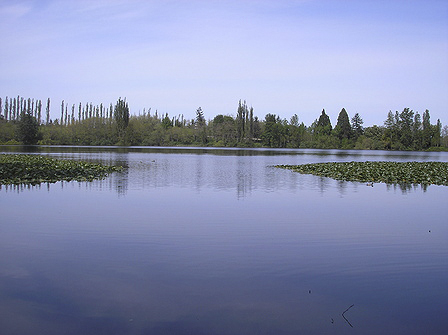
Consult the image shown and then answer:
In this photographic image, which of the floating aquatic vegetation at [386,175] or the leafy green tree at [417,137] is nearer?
the floating aquatic vegetation at [386,175]

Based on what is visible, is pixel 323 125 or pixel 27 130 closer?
pixel 27 130

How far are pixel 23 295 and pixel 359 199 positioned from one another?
1365 centimetres

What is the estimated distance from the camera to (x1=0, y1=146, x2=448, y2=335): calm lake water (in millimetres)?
5520

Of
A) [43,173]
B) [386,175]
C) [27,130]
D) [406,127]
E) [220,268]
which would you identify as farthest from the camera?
[406,127]

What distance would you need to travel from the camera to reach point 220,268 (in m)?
7.62

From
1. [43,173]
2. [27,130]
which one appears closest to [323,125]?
[27,130]

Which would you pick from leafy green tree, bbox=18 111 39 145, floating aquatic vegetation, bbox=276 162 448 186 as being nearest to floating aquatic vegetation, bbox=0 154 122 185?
floating aquatic vegetation, bbox=276 162 448 186

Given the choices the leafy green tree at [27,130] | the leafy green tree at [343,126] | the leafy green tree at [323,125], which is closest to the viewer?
the leafy green tree at [27,130]

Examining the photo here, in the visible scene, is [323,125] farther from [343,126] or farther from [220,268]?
[220,268]

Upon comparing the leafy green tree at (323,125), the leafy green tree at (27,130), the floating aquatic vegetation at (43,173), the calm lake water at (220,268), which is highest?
the leafy green tree at (323,125)

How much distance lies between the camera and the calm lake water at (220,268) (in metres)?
5.52

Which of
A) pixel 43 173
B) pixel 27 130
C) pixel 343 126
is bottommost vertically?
pixel 43 173

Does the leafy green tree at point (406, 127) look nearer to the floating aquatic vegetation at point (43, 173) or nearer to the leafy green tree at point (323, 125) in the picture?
the leafy green tree at point (323, 125)

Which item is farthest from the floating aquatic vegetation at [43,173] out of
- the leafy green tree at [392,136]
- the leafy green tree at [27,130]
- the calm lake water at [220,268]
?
the leafy green tree at [392,136]
